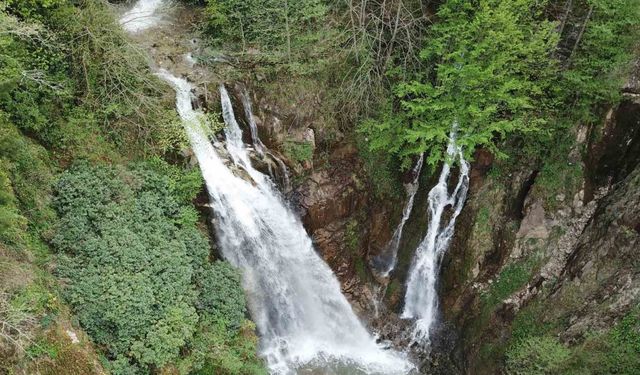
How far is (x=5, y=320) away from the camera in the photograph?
22.9 ft

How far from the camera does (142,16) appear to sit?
44.1ft

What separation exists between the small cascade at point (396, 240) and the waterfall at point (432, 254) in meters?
0.64

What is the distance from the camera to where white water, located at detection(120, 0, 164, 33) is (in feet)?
46.3

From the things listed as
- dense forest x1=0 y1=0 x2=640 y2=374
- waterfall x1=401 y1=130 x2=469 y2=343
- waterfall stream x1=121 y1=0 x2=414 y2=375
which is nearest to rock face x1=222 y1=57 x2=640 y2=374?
dense forest x1=0 y1=0 x2=640 y2=374

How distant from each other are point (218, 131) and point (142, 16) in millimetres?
4580

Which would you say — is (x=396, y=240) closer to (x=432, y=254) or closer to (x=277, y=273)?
(x=432, y=254)

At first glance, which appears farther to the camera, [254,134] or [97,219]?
[254,134]

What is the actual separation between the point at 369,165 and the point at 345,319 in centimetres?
492

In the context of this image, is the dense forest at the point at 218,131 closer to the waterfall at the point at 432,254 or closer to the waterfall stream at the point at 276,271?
the waterfall stream at the point at 276,271

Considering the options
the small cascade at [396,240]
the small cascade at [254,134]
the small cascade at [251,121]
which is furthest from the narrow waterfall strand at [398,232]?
the small cascade at [251,121]

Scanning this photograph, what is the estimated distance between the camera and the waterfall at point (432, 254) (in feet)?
44.5

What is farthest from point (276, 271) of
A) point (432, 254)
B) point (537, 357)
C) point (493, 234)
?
point (537, 357)

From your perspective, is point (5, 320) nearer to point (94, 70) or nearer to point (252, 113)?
point (94, 70)

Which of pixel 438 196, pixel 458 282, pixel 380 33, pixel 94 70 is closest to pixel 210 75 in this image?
pixel 94 70
